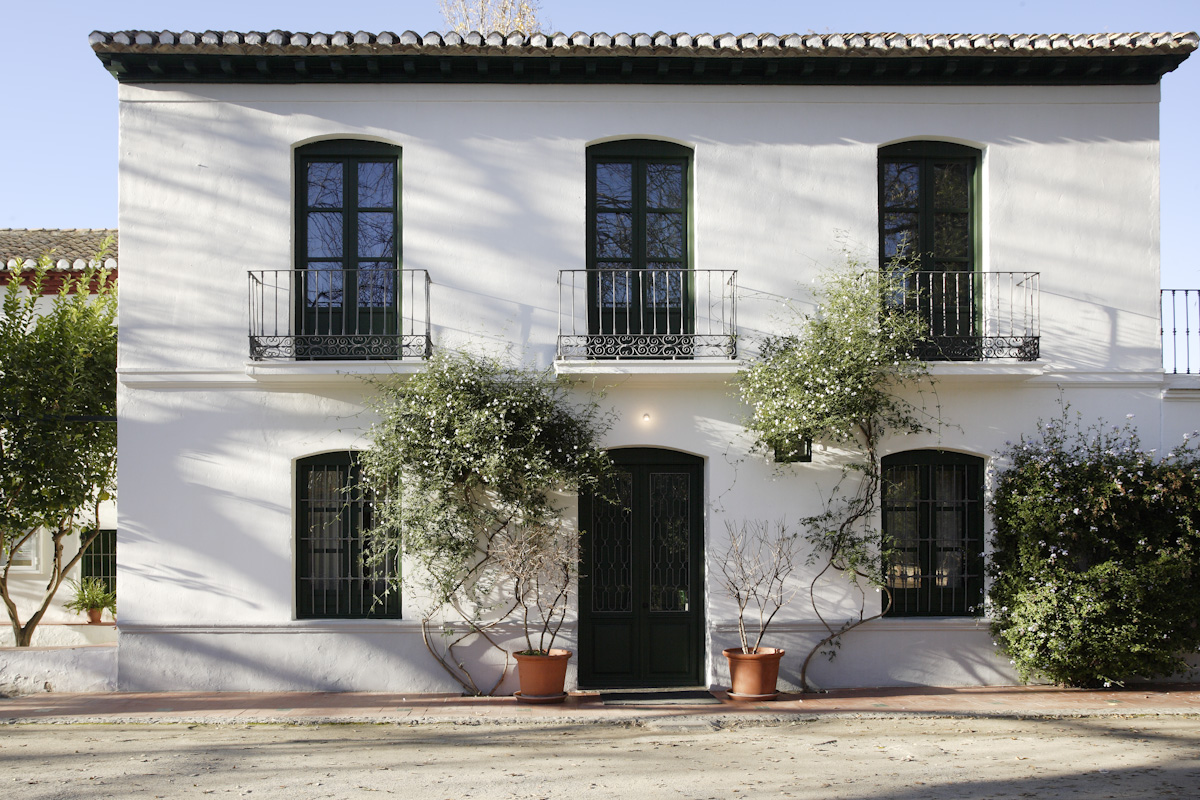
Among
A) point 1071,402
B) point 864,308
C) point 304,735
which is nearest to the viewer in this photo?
point 304,735

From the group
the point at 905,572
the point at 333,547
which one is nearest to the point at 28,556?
the point at 333,547

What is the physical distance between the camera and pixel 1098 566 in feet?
30.4

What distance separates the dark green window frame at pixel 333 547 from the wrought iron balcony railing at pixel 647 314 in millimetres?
2608

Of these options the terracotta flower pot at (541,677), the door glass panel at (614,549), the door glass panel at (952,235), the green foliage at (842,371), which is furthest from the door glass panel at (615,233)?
the terracotta flower pot at (541,677)

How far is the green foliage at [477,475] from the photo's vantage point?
29.8ft

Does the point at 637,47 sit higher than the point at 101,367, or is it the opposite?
the point at 637,47

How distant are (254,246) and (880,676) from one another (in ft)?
25.1

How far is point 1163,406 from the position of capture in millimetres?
10172

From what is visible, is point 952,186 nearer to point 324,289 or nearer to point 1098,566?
point 1098,566

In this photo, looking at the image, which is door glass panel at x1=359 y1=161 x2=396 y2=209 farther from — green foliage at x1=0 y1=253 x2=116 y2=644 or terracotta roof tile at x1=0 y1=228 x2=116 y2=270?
terracotta roof tile at x1=0 y1=228 x2=116 y2=270

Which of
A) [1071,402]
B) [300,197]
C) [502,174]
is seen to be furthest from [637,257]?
[1071,402]

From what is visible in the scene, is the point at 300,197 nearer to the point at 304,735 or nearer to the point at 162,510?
the point at 162,510

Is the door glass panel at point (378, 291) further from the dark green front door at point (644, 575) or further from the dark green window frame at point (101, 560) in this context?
the dark green window frame at point (101, 560)

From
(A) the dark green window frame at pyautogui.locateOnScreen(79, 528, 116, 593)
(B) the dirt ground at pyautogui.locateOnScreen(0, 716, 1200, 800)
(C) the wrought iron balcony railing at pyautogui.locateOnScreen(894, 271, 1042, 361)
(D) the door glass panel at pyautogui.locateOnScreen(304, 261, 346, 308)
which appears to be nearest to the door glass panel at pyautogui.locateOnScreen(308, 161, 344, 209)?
(D) the door glass panel at pyautogui.locateOnScreen(304, 261, 346, 308)
